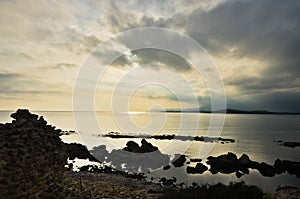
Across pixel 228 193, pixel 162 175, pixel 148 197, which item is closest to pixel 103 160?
pixel 162 175

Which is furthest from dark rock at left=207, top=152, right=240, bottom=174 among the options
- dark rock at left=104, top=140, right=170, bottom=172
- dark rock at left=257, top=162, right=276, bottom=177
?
dark rock at left=104, top=140, right=170, bottom=172

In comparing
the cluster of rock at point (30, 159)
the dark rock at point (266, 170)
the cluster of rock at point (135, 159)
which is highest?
the cluster of rock at point (30, 159)

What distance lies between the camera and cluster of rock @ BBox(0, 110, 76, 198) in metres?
7.70

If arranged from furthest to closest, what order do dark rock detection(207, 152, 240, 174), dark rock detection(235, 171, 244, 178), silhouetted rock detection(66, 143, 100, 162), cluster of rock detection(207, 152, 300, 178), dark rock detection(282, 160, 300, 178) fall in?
silhouetted rock detection(66, 143, 100, 162), dark rock detection(282, 160, 300, 178), dark rock detection(207, 152, 240, 174), cluster of rock detection(207, 152, 300, 178), dark rock detection(235, 171, 244, 178)

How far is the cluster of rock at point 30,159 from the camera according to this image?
25.3 feet

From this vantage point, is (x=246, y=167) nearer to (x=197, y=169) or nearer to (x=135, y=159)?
(x=197, y=169)

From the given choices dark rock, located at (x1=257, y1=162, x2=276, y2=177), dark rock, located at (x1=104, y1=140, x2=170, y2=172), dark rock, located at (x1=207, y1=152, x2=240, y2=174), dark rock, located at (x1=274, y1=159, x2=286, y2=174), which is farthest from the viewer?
dark rock, located at (x1=274, y1=159, x2=286, y2=174)

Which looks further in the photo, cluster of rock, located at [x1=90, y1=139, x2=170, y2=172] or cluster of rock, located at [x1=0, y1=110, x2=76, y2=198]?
cluster of rock, located at [x1=90, y1=139, x2=170, y2=172]

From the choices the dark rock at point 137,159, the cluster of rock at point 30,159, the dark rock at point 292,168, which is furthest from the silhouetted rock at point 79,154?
the cluster of rock at point 30,159

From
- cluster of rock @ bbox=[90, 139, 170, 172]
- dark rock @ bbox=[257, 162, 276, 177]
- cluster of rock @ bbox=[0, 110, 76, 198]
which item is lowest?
dark rock @ bbox=[257, 162, 276, 177]

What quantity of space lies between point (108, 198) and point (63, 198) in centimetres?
358

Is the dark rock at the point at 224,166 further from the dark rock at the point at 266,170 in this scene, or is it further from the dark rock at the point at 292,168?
the dark rock at the point at 292,168

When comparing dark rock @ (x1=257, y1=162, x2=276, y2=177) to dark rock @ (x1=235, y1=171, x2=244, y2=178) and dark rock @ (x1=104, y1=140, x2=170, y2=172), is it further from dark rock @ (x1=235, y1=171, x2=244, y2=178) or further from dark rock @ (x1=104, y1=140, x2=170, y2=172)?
dark rock @ (x1=104, y1=140, x2=170, y2=172)

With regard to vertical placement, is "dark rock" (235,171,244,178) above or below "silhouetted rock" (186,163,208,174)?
below
